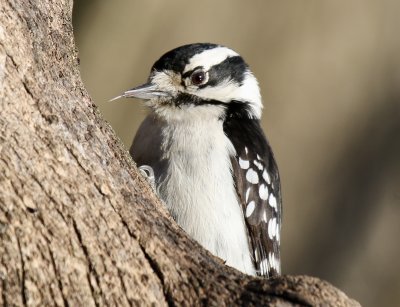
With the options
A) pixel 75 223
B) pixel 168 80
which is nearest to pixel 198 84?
pixel 168 80

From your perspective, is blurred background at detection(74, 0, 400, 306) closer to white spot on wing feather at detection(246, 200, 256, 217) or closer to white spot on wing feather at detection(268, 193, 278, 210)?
white spot on wing feather at detection(268, 193, 278, 210)

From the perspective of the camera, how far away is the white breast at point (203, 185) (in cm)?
488

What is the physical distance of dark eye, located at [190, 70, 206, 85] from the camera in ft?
17.2

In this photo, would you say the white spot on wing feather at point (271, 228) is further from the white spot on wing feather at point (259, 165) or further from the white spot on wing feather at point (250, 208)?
the white spot on wing feather at point (259, 165)

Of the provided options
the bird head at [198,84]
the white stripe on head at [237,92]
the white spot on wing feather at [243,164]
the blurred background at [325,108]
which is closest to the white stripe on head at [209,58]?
the bird head at [198,84]

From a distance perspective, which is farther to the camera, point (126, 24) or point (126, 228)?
point (126, 24)

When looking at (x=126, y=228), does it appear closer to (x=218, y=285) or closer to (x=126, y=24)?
(x=218, y=285)

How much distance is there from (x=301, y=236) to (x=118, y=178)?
207 inches

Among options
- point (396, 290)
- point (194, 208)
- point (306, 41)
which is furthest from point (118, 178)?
point (396, 290)

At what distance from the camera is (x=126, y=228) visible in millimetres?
3428

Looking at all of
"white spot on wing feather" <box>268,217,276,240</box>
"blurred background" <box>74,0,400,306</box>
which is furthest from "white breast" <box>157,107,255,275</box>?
"blurred background" <box>74,0,400,306</box>

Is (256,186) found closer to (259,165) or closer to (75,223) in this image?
(259,165)

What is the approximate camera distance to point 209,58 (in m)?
5.43

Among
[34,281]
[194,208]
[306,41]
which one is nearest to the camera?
[34,281]
